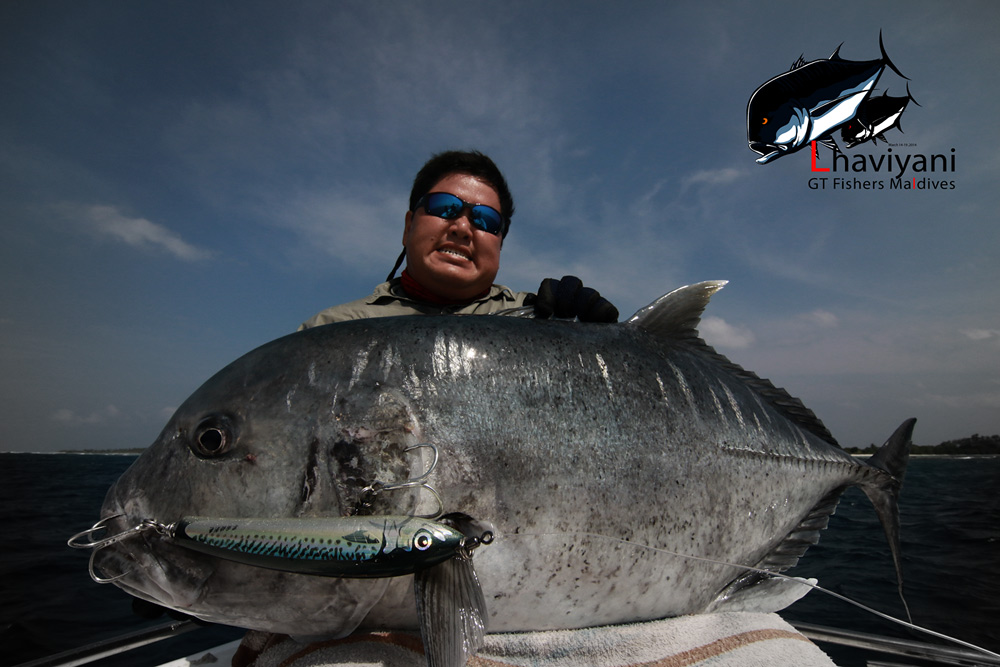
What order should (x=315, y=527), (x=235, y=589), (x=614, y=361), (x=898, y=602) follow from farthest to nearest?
(x=898, y=602), (x=614, y=361), (x=235, y=589), (x=315, y=527)

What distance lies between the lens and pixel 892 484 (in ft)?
9.06

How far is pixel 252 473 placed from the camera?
1435 mm

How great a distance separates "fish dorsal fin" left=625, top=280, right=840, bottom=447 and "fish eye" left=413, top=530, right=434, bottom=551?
1.29 metres

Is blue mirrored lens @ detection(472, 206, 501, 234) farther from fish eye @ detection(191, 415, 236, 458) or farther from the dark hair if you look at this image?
fish eye @ detection(191, 415, 236, 458)

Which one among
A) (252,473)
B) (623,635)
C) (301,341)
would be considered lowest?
(623,635)

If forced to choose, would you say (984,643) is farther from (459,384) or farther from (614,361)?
(459,384)

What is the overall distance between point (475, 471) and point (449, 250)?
1.82 m

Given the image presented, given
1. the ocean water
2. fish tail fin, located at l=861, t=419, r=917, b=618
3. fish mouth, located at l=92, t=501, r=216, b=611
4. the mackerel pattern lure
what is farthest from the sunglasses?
the ocean water

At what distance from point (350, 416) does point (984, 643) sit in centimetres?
766

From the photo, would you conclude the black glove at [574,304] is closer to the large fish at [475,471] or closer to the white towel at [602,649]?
the large fish at [475,471]

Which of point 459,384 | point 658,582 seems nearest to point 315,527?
point 459,384

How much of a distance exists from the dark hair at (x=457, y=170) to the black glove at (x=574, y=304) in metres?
1.19

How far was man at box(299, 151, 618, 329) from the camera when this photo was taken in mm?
3047

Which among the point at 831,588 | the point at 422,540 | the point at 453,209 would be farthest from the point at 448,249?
the point at 831,588
